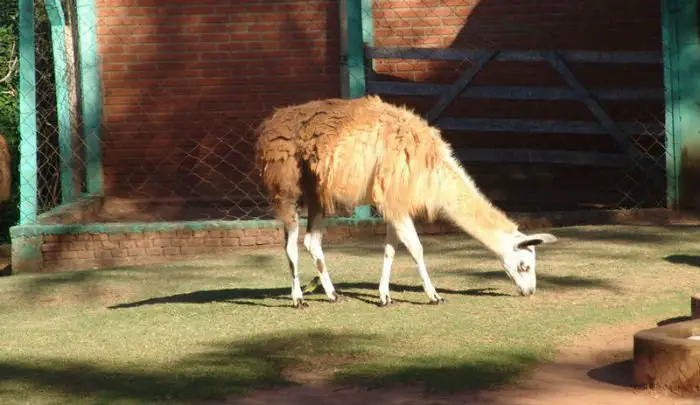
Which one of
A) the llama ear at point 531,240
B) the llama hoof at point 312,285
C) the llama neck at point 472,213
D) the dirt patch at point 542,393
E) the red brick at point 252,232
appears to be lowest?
the dirt patch at point 542,393

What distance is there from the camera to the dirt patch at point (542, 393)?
645cm

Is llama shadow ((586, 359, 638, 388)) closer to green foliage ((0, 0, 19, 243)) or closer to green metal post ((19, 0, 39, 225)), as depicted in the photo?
green metal post ((19, 0, 39, 225))

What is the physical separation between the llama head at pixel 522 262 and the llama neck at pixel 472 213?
4 cm

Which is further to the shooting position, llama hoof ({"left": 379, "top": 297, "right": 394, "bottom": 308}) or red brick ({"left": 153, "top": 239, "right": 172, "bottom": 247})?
red brick ({"left": 153, "top": 239, "right": 172, "bottom": 247})

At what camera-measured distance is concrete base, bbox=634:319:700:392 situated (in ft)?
21.0

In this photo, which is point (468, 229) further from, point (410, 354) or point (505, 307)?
point (410, 354)

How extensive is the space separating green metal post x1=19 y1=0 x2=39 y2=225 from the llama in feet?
15.3

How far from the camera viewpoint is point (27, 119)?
13266mm

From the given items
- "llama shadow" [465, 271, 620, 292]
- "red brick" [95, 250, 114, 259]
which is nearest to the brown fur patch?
"llama shadow" [465, 271, 620, 292]

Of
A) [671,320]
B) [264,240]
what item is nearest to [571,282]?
[671,320]

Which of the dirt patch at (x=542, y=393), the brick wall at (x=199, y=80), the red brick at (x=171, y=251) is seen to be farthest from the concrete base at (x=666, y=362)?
the brick wall at (x=199, y=80)

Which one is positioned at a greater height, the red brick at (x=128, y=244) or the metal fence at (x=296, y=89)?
the metal fence at (x=296, y=89)

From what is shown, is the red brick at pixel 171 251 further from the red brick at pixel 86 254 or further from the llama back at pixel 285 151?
the llama back at pixel 285 151

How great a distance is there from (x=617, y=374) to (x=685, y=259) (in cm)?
378
